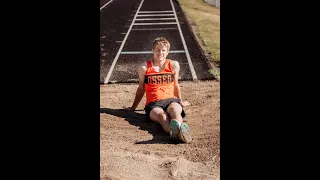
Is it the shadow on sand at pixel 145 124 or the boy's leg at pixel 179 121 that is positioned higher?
the boy's leg at pixel 179 121

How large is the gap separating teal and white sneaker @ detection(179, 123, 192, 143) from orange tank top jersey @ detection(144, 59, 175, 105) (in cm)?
103

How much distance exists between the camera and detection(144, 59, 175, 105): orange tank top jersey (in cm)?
562

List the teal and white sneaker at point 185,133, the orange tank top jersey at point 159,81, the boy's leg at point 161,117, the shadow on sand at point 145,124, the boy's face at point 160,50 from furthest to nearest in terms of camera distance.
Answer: the orange tank top jersey at point 159,81 < the boy's face at point 160,50 < the boy's leg at point 161,117 < the shadow on sand at point 145,124 < the teal and white sneaker at point 185,133

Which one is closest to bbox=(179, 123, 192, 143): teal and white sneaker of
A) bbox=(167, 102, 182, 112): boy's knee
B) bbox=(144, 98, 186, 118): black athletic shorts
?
bbox=(167, 102, 182, 112): boy's knee

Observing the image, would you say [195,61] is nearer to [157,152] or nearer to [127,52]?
[127,52]

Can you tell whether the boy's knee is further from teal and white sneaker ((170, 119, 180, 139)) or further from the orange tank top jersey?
teal and white sneaker ((170, 119, 180, 139))

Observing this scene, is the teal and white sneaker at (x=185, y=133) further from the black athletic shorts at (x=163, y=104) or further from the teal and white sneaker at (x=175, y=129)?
the black athletic shorts at (x=163, y=104)

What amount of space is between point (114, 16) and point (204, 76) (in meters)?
10.2

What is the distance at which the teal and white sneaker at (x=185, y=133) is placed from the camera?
15.2 ft

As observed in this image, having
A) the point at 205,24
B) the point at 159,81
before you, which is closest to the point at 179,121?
the point at 159,81

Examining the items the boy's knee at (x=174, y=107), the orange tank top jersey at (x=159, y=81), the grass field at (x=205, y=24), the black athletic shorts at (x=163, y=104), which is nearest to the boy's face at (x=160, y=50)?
the orange tank top jersey at (x=159, y=81)

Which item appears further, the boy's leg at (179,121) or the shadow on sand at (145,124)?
the shadow on sand at (145,124)

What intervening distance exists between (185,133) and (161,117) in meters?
0.63

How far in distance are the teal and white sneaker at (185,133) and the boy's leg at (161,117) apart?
0.40 m
